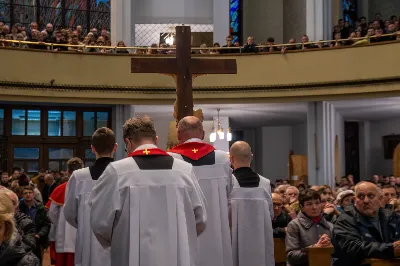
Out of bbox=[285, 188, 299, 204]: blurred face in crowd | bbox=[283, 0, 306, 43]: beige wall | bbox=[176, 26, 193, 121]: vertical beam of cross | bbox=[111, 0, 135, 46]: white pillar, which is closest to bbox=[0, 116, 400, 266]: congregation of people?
bbox=[285, 188, 299, 204]: blurred face in crowd

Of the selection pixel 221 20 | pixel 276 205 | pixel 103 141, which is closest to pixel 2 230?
pixel 103 141

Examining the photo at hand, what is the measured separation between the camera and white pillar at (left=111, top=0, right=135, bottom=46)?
73.6ft

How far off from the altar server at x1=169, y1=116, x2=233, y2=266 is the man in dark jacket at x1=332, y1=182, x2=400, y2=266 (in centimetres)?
99

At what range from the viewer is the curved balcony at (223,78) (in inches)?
715

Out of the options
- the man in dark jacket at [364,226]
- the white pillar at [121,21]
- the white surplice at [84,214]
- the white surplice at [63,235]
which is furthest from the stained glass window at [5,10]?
the man in dark jacket at [364,226]

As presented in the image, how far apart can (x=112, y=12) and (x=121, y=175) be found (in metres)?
19.0

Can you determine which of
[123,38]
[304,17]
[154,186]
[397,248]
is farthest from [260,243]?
[304,17]

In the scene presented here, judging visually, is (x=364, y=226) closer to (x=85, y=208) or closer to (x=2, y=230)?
(x=85, y=208)

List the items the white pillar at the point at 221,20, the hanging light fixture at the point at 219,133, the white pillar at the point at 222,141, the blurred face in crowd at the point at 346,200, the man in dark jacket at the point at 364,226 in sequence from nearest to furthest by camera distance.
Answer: the man in dark jacket at the point at 364,226
the blurred face in crowd at the point at 346,200
the hanging light fixture at the point at 219,133
the white pillar at the point at 222,141
the white pillar at the point at 221,20

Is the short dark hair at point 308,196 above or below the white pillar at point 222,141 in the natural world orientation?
below

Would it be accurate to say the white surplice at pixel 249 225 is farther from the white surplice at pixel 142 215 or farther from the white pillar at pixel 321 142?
the white pillar at pixel 321 142

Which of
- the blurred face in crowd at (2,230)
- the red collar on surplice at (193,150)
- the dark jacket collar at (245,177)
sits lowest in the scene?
the blurred face in crowd at (2,230)

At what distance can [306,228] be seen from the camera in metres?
6.25

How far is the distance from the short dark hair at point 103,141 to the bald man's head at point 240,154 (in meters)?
1.15
